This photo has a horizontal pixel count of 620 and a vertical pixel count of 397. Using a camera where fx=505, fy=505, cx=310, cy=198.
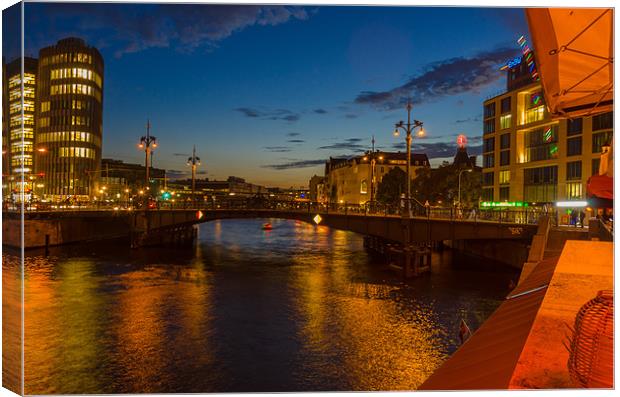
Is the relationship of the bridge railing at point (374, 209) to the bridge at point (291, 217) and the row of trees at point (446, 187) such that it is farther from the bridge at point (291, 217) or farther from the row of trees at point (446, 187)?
the row of trees at point (446, 187)

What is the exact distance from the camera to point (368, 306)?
26375 mm

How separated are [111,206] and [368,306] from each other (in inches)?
1680

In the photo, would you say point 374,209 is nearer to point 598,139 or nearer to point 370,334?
point 370,334

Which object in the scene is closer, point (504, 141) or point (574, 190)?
point (574, 190)

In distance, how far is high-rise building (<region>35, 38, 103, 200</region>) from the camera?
107000mm

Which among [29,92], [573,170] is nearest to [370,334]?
[573,170]

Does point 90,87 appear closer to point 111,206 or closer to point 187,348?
point 111,206

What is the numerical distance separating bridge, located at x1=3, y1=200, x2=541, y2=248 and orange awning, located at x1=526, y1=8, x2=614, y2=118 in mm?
24890

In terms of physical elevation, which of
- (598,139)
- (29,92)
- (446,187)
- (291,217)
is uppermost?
(29,92)

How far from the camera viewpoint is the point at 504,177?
72.4m

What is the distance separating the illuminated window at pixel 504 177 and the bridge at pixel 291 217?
20677 millimetres

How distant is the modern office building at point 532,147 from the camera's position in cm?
5638

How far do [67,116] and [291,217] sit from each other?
78949mm

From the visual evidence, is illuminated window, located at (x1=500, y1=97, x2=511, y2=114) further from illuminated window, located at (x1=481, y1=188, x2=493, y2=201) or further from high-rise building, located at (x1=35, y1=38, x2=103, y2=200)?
high-rise building, located at (x1=35, y1=38, x2=103, y2=200)
